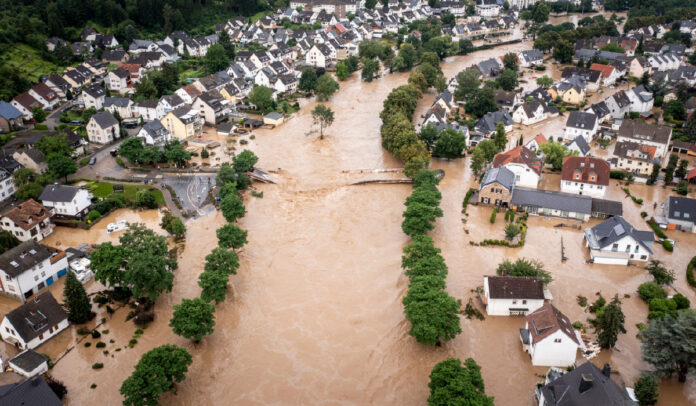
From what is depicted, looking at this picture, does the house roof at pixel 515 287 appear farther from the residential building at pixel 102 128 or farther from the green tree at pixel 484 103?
the residential building at pixel 102 128

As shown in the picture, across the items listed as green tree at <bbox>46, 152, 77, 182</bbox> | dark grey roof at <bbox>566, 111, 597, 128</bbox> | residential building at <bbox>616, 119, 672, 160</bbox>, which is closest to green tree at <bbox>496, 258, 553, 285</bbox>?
residential building at <bbox>616, 119, 672, 160</bbox>

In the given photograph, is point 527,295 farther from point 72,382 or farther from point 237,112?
point 237,112

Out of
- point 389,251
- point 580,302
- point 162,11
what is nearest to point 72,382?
point 389,251

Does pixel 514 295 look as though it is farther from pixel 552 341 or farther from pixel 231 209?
pixel 231 209

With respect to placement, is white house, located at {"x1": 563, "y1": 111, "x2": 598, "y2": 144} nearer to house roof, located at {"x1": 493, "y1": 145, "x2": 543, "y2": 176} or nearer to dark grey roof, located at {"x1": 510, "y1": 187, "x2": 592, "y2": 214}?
house roof, located at {"x1": 493, "y1": 145, "x2": 543, "y2": 176}

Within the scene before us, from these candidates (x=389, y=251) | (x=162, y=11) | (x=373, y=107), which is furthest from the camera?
(x=162, y=11)

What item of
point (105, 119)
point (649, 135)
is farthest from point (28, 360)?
point (649, 135)
